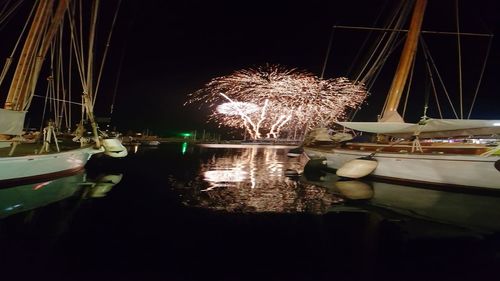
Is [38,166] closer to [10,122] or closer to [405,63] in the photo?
[10,122]

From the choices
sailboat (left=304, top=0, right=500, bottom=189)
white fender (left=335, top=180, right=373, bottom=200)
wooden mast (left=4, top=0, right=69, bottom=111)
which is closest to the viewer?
white fender (left=335, top=180, right=373, bottom=200)

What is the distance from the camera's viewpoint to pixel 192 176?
23.5 m

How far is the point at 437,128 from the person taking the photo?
2069 centimetres

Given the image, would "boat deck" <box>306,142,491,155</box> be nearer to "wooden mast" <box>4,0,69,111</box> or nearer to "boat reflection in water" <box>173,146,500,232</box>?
"boat reflection in water" <box>173,146,500,232</box>

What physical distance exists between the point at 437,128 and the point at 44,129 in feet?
76.5

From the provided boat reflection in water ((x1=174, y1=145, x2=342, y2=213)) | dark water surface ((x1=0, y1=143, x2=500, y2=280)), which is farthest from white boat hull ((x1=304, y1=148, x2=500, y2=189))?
boat reflection in water ((x1=174, y1=145, x2=342, y2=213))

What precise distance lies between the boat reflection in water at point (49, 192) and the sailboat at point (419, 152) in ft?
47.1

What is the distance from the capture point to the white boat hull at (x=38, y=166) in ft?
53.1

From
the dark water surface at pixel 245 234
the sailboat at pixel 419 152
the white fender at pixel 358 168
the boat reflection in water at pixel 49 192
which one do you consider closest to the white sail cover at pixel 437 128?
the sailboat at pixel 419 152

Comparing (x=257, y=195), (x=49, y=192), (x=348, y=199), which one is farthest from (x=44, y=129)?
(x=348, y=199)

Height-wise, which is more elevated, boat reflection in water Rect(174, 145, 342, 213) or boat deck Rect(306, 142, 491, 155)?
boat deck Rect(306, 142, 491, 155)

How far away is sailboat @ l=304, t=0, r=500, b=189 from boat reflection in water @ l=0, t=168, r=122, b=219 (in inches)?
565

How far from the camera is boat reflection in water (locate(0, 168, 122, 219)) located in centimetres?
1295

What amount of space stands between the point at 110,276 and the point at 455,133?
20.4 metres
